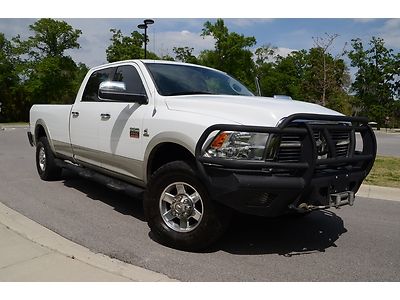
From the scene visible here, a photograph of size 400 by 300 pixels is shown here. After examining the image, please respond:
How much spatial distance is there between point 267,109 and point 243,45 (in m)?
30.1

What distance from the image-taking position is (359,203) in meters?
6.39

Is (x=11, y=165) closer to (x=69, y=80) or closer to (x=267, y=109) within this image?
(x=267, y=109)

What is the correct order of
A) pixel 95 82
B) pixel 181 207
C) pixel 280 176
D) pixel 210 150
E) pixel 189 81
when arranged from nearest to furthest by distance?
pixel 280 176 → pixel 210 150 → pixel 181 207 → pixel 189 81 → pixel 95 82

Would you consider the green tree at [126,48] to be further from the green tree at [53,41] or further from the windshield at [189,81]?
the windshield at [189,81]

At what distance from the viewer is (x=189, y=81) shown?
16.5 ft

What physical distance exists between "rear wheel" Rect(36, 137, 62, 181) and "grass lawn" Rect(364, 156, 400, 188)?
5.78m

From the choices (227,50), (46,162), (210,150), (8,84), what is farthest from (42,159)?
(8,84)

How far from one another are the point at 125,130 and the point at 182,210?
53.5 inches

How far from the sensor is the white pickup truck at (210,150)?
354cm

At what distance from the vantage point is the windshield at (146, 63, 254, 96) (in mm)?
4779

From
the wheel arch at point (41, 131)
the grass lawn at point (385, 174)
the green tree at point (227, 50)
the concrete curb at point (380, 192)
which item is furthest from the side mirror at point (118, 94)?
the green tree at point (227, 50)

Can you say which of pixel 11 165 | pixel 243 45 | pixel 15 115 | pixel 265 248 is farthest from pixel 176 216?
pixel 15 115

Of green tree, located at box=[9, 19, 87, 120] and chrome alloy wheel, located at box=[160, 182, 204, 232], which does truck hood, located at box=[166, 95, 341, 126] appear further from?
green tree, located at box=[9, 19, 87, 120]

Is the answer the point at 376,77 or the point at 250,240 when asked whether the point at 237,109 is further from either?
the point at 376,77
